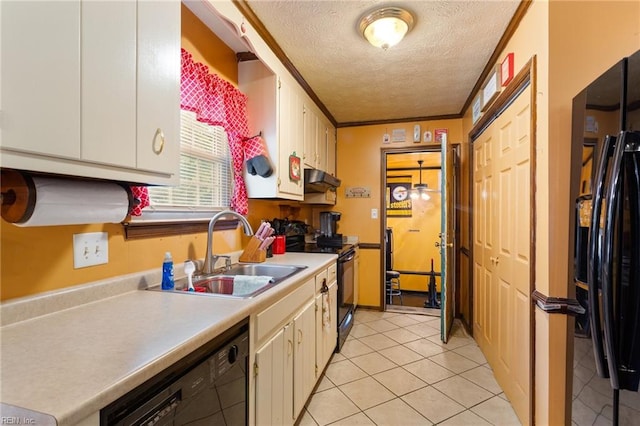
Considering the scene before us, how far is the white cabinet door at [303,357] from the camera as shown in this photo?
171 cm

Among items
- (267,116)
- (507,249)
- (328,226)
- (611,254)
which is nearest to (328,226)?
(328,226)

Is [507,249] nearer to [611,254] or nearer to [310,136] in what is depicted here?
[611,254]

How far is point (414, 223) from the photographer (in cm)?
520

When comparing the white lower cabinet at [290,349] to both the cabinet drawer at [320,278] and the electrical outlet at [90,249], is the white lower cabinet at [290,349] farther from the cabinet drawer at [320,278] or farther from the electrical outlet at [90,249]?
the electrical outlet at [90,249]

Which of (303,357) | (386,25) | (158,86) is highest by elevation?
(386,25)

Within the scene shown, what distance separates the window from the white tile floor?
4.93ft

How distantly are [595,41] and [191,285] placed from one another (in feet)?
7.58

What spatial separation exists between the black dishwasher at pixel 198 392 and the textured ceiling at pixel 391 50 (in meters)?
Answer: 1.82

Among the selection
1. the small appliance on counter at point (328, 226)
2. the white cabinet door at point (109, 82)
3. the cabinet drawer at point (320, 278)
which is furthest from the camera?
the small appliance on counter at point (328, 226)

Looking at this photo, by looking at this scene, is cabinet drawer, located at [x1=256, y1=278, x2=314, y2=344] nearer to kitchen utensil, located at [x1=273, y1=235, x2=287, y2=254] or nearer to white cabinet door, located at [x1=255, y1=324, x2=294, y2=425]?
white cabinet door, located at [x1=255, y1=324, x2=294, y2=425]

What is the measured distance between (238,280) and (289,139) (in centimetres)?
126

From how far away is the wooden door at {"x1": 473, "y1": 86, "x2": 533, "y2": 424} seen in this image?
1756mm

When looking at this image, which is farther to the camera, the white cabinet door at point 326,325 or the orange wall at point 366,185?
the orange wall at point 366,185

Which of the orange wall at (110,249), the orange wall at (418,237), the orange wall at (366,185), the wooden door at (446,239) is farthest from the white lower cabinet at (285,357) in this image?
the orange wall at (418,237)
